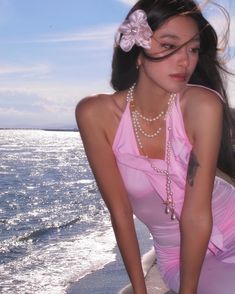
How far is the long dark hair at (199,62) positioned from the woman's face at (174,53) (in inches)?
1.3

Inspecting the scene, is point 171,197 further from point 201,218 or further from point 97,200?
point 97,200

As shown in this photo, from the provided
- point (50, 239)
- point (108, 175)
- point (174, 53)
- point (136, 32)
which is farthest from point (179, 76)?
point (50, 239)

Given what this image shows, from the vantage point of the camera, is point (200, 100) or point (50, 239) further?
point (50, 239)

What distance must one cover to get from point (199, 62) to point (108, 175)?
0.80 m

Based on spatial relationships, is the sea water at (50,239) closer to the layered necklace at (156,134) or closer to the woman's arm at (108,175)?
the woman's arm at (108,175)

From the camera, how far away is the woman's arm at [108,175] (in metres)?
3.08

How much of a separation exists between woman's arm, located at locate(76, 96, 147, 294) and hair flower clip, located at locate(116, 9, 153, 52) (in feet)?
1.13

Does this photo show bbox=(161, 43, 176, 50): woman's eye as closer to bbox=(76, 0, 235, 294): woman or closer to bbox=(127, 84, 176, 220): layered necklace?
bbox=(76, 0, 235, 294): woman

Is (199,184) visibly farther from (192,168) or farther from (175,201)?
(175,201)

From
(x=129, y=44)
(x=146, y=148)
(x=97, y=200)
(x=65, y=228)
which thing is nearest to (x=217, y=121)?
(x=146, y=148)

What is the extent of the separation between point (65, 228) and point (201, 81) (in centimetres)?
1019

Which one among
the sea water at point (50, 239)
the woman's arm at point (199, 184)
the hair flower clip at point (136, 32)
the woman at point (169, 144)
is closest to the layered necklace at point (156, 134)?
the woman at point (169, 144)

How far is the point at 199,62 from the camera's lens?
311 centimetres

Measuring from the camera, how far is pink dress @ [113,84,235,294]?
2941mm
